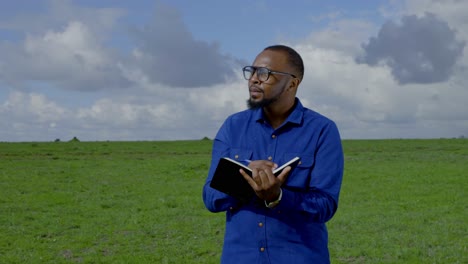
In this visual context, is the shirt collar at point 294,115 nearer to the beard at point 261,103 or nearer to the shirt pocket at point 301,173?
the beard at point 261,103

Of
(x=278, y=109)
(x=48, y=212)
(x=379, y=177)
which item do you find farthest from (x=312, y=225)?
(x=379, y=177)

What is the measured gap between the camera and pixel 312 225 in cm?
375

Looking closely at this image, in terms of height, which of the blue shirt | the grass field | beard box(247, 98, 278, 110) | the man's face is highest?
the man's face

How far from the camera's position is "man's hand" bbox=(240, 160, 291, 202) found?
3.31m

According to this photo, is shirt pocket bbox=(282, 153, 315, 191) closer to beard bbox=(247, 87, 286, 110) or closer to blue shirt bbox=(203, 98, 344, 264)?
blue shirt bbox=(203, 98, 344, 264)

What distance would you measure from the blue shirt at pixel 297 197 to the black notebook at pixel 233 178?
11 centimetres

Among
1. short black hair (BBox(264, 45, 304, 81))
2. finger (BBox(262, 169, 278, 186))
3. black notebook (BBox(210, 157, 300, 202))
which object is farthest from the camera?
short black hair (BBox(264, 45, 304, 81))

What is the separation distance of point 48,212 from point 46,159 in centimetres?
2011

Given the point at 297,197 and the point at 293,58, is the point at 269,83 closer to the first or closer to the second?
the point at 293,58

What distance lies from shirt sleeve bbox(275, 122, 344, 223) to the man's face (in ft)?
1.30

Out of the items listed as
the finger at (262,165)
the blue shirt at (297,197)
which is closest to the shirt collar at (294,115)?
the blue shirt at (297,197)

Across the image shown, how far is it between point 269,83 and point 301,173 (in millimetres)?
588

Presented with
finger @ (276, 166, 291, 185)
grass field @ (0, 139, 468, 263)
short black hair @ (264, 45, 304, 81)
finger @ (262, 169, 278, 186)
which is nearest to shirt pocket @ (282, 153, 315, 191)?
finger @ (276, 166, 291, 185)

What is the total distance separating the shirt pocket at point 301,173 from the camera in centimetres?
365
